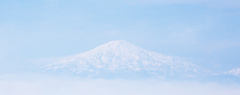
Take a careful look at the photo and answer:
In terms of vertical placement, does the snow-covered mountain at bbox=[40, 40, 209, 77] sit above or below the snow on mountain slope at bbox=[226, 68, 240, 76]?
above

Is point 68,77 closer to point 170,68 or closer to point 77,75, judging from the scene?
point 77,75

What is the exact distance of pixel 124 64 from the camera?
1224 cm

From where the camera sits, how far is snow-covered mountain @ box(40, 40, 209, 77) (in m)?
11.7

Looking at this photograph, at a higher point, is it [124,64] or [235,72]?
[124,64]

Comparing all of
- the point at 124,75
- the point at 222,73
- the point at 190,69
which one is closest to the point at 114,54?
the point at 124,75

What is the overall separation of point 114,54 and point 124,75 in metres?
1.64

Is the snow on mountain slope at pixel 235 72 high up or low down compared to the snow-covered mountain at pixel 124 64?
down

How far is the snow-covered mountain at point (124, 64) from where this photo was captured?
38.5 feet

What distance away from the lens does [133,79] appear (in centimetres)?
1156

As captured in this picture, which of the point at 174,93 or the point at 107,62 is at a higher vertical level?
the point at 107,62

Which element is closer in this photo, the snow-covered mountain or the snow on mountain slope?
the snow on mountain slope

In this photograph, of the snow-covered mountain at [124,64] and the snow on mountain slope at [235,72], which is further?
the snow-covered mountain at [124,64]

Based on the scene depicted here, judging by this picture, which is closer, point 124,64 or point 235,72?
point 235,72

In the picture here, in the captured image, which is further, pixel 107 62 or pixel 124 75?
pixel 107 62
